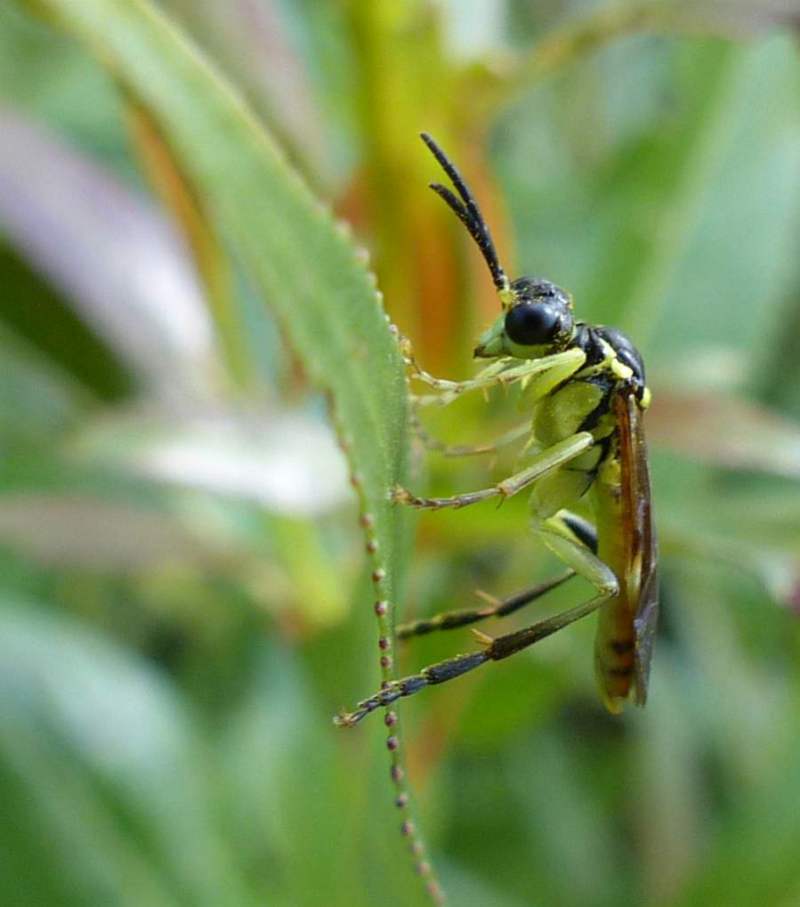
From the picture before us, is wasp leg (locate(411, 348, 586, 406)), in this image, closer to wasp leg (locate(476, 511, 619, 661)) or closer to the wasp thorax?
the wasp thorax

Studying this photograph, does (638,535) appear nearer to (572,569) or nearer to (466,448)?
(572,569)

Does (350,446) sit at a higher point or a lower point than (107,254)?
lower

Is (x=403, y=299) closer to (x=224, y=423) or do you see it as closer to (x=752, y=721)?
(x=224, y=423)

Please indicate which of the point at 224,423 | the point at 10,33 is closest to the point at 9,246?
the point at 224,423

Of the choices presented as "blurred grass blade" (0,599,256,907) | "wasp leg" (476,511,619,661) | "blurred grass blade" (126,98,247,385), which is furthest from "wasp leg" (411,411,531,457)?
"blurred grass blade" (0,599,256,907)

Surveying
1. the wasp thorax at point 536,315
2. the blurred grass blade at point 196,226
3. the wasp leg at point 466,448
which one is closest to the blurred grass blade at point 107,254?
the blurred grass blade at point 196,226

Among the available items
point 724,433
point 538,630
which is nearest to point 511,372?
point 538,630

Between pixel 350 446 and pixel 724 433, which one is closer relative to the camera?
pixel 350 446

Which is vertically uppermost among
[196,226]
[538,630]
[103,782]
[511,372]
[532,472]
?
[196,226]
